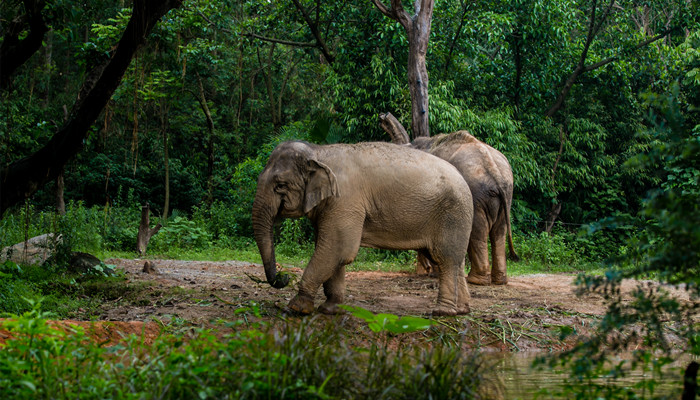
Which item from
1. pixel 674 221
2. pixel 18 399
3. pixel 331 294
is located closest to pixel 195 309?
pixel 331 294

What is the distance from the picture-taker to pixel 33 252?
9.50 m

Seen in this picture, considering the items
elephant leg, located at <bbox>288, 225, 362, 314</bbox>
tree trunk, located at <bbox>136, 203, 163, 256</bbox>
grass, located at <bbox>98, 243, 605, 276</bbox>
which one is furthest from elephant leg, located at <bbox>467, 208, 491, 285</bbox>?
tree trunk, located at <bbox>136, 203, 163, 256</bbox>

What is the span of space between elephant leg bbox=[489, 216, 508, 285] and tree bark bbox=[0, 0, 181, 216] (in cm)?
605

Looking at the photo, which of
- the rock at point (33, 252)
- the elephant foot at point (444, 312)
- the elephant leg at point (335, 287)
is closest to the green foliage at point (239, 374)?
the elephant foot at point (444, 312)

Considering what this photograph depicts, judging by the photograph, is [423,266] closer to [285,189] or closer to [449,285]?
[449,285]

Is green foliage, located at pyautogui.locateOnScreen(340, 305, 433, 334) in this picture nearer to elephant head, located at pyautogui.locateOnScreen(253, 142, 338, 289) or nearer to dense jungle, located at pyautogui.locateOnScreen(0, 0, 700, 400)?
dense jungle, located at pyautogui.locateOnScreen(0, 0, 700, 400)

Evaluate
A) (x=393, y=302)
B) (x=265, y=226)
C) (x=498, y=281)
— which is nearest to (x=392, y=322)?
(x=265, y=226)

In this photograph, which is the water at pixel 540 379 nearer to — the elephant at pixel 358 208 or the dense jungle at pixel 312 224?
the dense jungle at pixel 312 224

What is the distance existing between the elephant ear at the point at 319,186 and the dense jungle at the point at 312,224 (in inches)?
21.8

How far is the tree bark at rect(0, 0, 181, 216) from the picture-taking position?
7.84 metres

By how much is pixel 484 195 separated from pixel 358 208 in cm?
373

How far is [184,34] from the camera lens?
21.8m

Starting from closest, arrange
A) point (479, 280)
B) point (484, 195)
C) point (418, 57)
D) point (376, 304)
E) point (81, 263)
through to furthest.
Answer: point (376, 304) → point (81, 263) → point (484, 195) → point (479, 280) → point (418, 57)

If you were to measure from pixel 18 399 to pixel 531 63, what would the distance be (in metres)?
19.5
